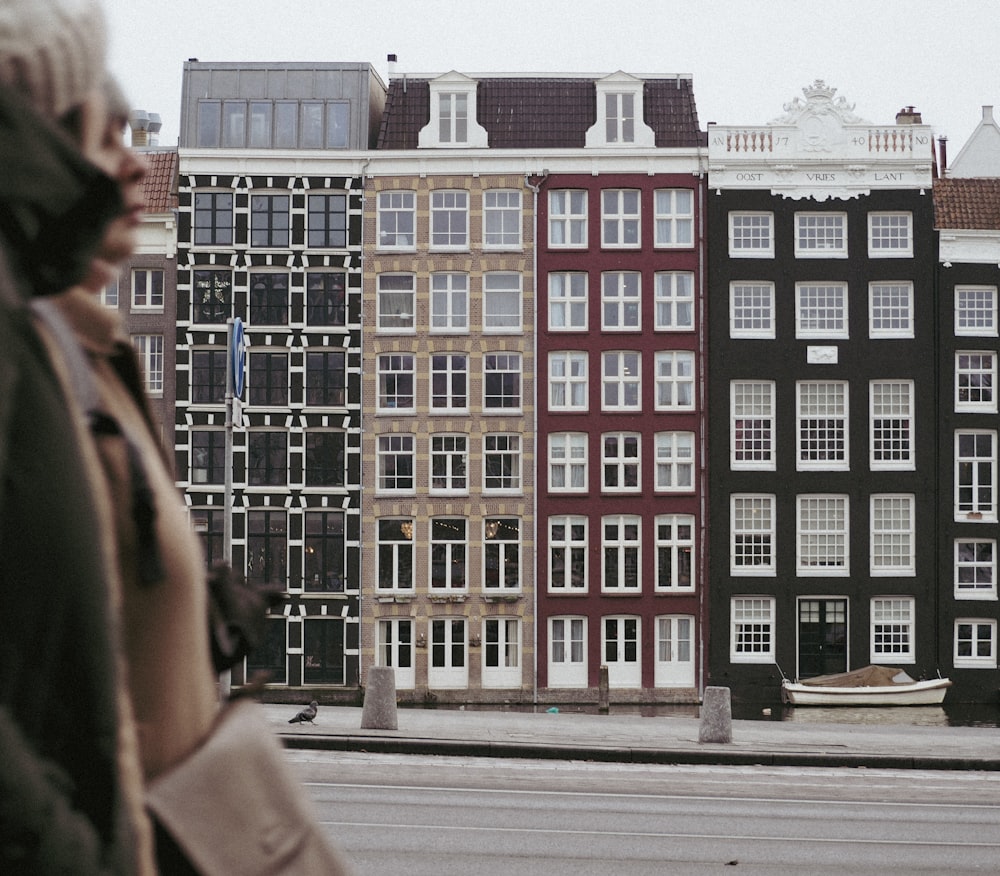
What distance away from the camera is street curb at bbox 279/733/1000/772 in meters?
18.9

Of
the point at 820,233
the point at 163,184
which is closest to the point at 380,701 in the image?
the point at 820,233

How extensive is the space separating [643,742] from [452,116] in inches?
1108

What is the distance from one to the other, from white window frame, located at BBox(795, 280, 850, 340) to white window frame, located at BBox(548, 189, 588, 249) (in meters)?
6.81

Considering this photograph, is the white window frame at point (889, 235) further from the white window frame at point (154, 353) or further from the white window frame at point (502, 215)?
the white window frame at point (154, 353)

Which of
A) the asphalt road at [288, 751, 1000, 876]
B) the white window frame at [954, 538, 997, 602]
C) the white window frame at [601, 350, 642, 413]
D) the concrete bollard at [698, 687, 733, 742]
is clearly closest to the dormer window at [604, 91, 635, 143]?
the white window frame at [601, 350, 642, 413]

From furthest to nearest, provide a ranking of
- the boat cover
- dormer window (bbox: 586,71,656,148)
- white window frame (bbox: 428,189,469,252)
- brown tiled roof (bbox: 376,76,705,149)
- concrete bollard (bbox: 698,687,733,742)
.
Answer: brown tiled roof (bbox: 376,76,705,149) → dormer window (bbox: 586,71,656,148) → white window frame (bbox: 428,189,469,252) → the boat cover → concrete bollard (bbox: 698,687,733,742)

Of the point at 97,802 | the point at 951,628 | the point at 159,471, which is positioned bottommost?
the point at 951,628

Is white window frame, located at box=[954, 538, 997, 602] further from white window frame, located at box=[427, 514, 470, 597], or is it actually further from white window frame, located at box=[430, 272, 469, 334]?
white window frame, located at box=[430, 272, 469, 334]

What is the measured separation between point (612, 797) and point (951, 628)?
30.3 metres

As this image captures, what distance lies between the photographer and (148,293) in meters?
42.9

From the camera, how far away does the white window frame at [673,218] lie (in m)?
42.9

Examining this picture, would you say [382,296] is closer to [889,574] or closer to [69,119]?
[889,574]

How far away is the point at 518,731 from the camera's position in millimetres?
21531

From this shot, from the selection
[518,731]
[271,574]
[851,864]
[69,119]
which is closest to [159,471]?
[69,119]
